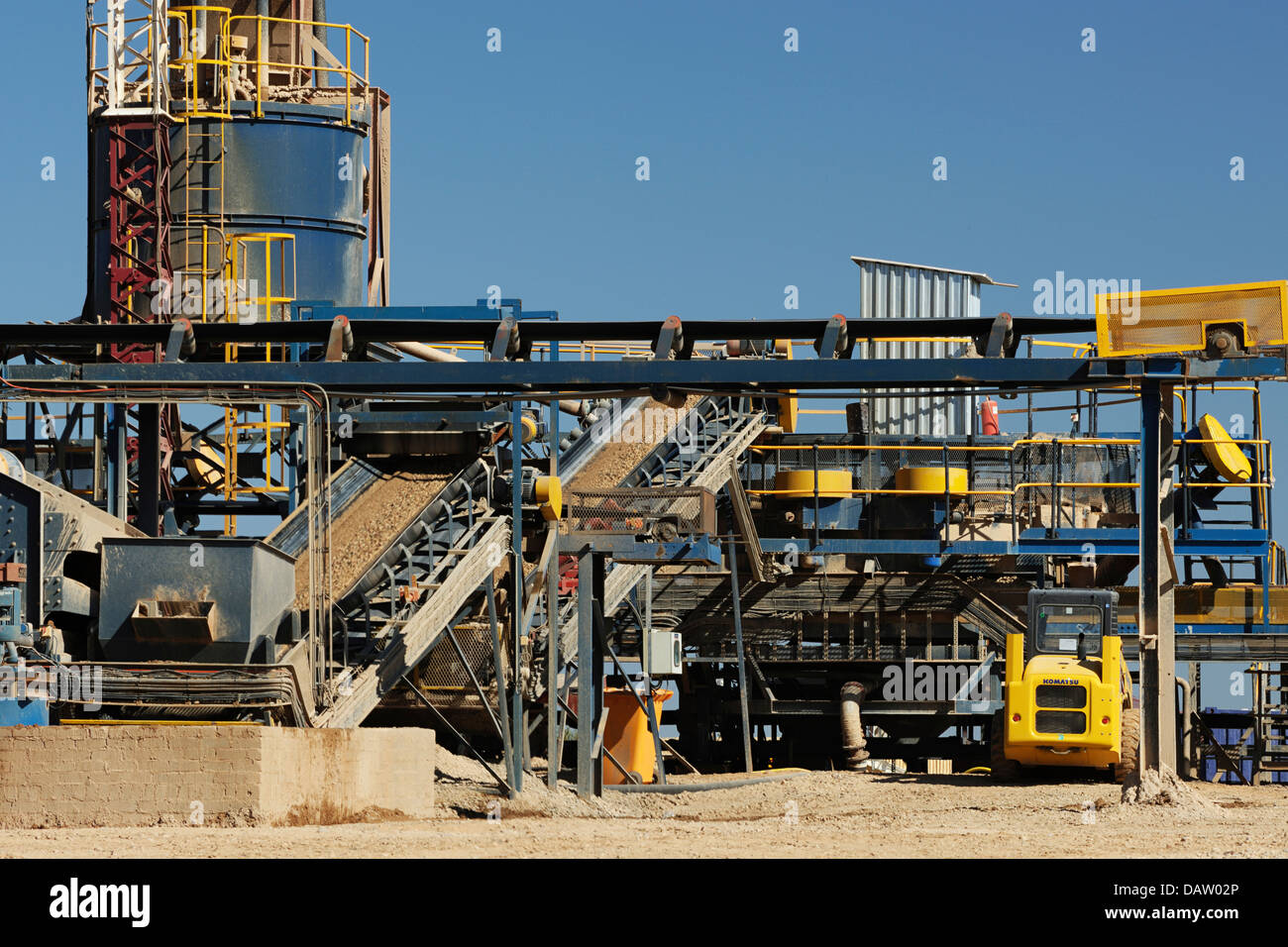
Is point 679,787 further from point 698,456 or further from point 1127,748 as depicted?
point 698,456

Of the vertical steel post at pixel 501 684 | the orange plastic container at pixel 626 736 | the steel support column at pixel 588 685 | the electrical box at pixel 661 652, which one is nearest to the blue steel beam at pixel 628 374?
the steel support column at pixel 588 685

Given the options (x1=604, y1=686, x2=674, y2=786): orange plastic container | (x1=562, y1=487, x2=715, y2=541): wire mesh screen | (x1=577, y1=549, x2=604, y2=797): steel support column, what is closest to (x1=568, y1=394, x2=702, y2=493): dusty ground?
(x1=604, y1=686, x2=674, y2=786): orange plastic container

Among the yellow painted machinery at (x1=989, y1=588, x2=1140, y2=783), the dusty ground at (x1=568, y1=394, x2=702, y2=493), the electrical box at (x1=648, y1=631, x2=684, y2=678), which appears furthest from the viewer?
the dusty ground at (x1=568, y1=394, x2=702, y2=493)

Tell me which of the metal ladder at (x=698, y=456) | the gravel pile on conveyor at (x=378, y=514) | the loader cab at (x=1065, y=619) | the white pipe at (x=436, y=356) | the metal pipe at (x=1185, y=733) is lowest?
the metal pipe at (x=1185, y=733)

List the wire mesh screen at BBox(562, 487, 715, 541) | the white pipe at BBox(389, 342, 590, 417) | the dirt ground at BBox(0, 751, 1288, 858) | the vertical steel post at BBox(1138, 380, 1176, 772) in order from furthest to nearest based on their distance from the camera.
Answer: the white pipe at BBox(389, 342, 590, 417)
the wire mesh screen at BBox(562, 487, 715, 541)
the vertical steel post at BBox(1138, 380, 1176, 772)
the dirt ground at BBox(0, 751, 1288, 858)

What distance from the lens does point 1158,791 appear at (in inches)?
704

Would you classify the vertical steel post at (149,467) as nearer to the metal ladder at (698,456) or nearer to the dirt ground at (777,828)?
the dirt ground at (777,828)

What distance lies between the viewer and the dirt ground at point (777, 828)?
13.7m

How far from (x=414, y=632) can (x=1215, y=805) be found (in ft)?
26.5

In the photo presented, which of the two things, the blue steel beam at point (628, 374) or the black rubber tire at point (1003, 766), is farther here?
the black rubber tire at point (1003, 766)

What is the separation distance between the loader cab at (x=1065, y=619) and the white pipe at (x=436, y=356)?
790 centimetres

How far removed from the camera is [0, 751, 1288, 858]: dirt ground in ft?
45.0

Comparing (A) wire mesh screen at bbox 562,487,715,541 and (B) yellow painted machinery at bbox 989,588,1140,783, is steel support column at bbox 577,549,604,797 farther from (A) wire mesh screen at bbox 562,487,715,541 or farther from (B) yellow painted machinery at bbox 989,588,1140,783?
(B) yellow painted machinery at bbox 989,588,1140,783

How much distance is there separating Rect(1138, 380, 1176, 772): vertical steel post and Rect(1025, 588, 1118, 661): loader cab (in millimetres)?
5154
